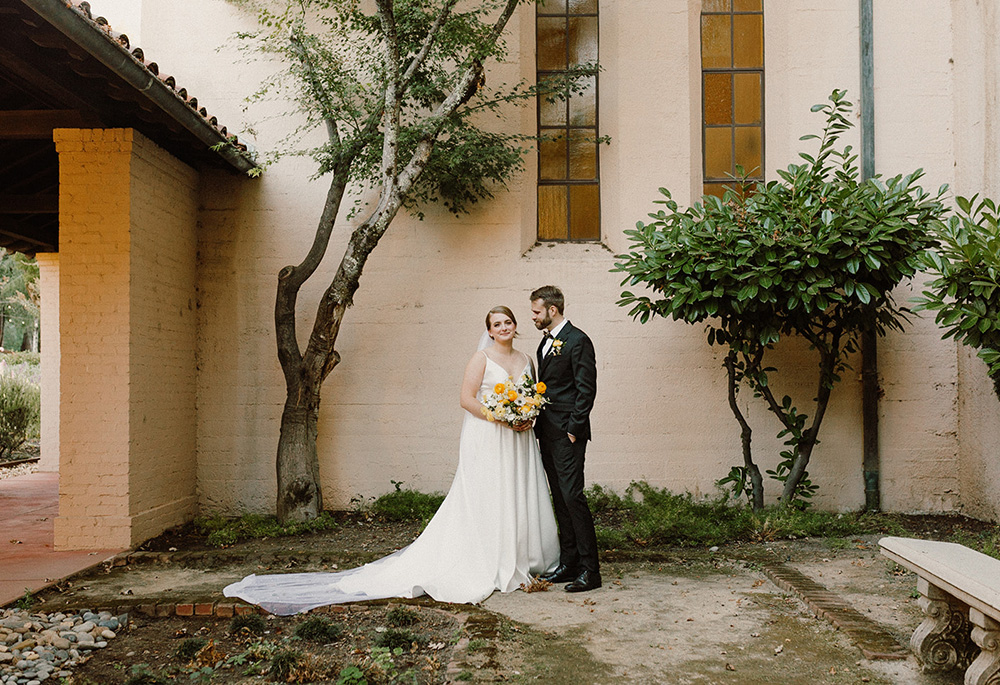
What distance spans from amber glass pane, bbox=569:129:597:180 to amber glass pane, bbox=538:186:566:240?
0.75ft

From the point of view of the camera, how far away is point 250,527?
689 centimetres

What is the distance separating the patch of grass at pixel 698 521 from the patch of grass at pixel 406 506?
154 cm

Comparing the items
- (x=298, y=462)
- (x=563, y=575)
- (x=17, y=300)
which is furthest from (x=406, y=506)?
(x=17, y=300)

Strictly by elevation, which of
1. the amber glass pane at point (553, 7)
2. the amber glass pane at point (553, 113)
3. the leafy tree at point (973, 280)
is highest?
the amber glass pane at point (553, 7)

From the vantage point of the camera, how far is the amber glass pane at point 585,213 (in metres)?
8.05

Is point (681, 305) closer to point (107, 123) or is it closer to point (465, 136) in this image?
point (465, 136)

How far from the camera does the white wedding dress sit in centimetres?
509

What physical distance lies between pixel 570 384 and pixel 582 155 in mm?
3666

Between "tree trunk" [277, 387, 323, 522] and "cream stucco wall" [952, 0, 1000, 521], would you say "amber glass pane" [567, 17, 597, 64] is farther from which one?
"tree trunk" [277, 387, 323, 522]

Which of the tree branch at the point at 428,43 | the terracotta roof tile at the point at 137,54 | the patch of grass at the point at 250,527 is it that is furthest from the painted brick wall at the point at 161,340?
the tree branch at the point at 428,43

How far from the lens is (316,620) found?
4.38 m

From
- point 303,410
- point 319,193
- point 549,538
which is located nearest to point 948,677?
point 549,538

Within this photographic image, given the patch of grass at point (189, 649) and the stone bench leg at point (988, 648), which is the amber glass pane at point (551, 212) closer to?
the patch of grass at point (189, 649)

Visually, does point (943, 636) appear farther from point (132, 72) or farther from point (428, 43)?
point (132, 72)
